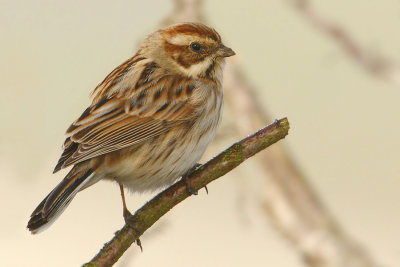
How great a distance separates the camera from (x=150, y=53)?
4746 mm

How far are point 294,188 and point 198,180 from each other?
2.54 meters

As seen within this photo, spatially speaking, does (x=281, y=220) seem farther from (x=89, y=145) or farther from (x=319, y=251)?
(x=89, y=145)

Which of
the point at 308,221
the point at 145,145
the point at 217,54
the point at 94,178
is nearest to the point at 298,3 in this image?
the point at 217,54

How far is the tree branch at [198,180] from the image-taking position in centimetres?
314

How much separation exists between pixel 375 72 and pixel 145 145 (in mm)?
2076

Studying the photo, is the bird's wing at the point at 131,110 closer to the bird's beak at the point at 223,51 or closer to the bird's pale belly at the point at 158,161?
the bird's pale belly at the point at 158,161

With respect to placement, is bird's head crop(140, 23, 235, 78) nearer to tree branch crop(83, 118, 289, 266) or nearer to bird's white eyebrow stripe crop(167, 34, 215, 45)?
bird's white eyebrow stripe crop(167, 34, 215, 45)

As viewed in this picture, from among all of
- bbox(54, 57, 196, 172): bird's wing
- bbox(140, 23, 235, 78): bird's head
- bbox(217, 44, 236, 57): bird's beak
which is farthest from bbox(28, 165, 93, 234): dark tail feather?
bbox(217, 44, 236, 57): bird's beak

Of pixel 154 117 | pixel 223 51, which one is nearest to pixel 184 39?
pixel 223 51

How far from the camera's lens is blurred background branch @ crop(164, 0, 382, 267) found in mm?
5520

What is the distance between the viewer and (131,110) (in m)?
4.31

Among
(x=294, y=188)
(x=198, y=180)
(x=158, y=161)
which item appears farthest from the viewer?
(x=294, y=188)

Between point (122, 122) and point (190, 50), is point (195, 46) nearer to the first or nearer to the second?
point (190, 50)

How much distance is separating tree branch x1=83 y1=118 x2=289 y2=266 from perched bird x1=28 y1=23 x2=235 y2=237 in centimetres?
54
